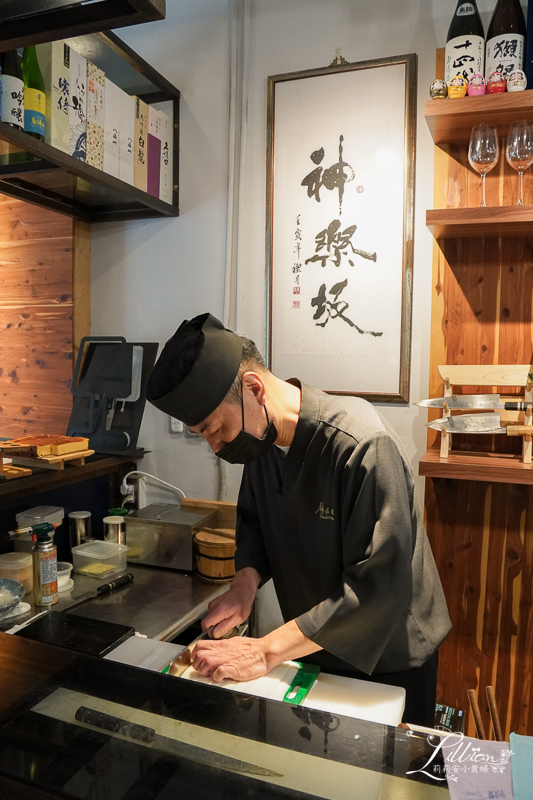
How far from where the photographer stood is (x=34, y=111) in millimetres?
1764

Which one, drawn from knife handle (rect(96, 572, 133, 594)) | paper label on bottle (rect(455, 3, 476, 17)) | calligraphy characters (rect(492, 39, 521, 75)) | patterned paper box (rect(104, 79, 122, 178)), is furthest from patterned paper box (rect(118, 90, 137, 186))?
knife handle (rect(96, 572, 133, 594))

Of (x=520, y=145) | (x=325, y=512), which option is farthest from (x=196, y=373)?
(x=520, y=145)

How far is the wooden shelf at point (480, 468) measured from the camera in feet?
5.74

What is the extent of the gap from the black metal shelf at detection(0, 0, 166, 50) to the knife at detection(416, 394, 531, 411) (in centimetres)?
142

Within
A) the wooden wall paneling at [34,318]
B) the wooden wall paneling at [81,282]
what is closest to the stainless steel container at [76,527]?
the wooden wall paneling at [34,318]

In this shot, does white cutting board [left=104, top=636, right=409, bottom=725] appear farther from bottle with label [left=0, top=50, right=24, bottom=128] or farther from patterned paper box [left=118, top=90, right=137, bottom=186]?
patterned paper box [left=118, top=90, right=137, bottom=186]

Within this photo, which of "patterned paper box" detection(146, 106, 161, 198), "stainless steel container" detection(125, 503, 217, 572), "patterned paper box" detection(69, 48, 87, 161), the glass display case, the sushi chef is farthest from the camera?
"patterned paper box" detection(146, 106, 161, 198)

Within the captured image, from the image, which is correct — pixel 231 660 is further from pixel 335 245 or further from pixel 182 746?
pixel 335 245

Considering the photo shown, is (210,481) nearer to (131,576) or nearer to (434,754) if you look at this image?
(131,576)

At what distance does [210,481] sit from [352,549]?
51.8 inches

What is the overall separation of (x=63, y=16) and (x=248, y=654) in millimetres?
1012

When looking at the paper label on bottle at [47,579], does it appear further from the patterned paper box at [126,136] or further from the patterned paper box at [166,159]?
the patterned paper box at [166,159]

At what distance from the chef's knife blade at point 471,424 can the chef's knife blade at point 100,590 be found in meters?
1.11

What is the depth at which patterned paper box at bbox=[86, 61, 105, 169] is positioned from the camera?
200cm
